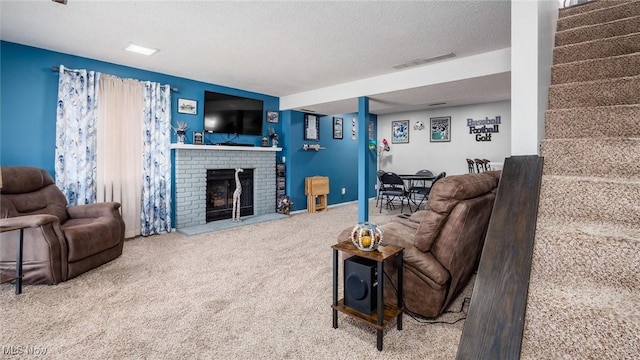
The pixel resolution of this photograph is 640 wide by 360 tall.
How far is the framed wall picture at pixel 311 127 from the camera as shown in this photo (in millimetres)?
6207

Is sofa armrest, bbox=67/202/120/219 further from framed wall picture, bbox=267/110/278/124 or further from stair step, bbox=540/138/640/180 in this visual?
stair step, bbox=540/138/640/180

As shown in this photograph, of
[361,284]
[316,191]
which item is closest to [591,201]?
[361,284]

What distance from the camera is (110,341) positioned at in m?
1.72

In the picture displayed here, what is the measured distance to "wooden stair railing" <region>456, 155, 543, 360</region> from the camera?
0.82m

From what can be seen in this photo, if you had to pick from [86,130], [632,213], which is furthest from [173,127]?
Answer: [632,213]

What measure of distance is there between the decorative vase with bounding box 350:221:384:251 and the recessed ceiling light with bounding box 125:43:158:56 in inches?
128

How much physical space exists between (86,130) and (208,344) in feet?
10.9

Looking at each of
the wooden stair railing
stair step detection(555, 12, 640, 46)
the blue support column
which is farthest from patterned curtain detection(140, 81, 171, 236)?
stair step detection(555, 12, 640, 46)

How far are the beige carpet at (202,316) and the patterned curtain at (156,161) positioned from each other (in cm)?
102

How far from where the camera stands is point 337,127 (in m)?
6.95

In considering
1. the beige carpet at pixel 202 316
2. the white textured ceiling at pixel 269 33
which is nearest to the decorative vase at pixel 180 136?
the white textured ceiling at pixel 269 33

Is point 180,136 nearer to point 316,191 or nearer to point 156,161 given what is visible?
point 156,161

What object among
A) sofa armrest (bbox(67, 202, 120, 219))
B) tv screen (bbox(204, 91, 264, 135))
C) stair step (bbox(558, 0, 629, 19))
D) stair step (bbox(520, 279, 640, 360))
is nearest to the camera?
stair step (bbox(520, 279, 640, 360))

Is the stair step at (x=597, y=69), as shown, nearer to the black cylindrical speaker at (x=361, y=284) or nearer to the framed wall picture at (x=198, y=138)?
the black cylindrical speaker at (x=361, y=284)
